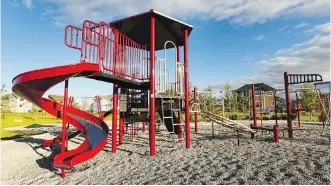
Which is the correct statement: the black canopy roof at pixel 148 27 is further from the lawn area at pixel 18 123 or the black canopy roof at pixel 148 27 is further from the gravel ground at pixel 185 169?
the lawn area at pixel 18 123

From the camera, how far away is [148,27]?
8867 mm

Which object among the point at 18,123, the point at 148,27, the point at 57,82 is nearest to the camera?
the point at 57,82

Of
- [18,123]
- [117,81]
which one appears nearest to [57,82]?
[117,81]

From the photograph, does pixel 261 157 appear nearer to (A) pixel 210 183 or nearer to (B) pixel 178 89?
(A) pixel 210 183

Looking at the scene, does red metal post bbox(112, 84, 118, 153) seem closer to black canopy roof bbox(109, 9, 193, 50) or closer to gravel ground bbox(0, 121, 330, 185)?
gravel ground bbox(0, 121, 330, 185)

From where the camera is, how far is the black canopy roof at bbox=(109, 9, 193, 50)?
7.96 m

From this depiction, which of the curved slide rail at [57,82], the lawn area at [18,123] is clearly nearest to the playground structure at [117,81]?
the curved slide rail at [57,82]

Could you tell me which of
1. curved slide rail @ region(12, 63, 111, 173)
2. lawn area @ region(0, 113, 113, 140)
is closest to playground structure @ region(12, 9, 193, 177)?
curved slide rail @ region(12, 63, 111, 173)

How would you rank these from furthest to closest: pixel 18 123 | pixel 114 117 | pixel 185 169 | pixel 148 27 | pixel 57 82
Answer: pixel 18 123 < pixel 148 27 < pixel 114 117 < pixel 57 82 < pixel 185 169

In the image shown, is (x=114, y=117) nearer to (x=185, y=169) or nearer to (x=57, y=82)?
(x=57, y=82)

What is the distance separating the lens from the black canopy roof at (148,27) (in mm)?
7961

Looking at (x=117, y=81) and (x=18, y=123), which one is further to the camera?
(x=18, y=123)

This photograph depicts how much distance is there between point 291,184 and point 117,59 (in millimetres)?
6436

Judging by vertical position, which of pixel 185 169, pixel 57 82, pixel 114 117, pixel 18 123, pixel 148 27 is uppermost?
pixel 148 27
